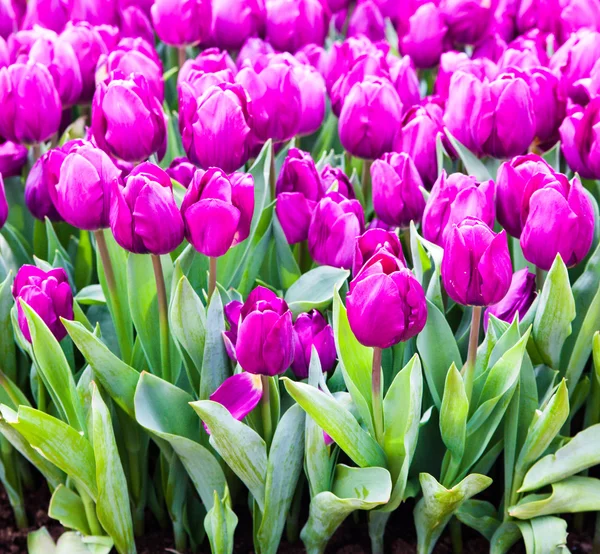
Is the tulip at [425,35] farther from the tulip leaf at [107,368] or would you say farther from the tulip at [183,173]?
the tulip leaf at [107,368]

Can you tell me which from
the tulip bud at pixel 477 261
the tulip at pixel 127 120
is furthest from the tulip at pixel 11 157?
the tulip bud at pixel 477 261

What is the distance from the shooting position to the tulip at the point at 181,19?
1.60 m

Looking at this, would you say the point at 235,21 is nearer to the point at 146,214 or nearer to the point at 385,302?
the point at 146,214

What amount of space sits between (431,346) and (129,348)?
43cm

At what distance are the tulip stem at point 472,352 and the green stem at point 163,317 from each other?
382 millimetres

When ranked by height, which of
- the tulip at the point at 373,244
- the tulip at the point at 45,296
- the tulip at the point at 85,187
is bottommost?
the tulip at the point at 45,296

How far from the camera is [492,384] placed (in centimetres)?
101

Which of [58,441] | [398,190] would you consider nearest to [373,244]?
[398,190]

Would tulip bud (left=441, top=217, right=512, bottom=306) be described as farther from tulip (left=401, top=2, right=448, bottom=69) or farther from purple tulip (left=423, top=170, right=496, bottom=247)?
tulip (left=401, top=2, right=448, bottom=69)

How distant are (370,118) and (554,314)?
0.43 meters

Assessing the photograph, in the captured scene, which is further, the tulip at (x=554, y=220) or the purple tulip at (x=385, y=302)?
the tulip at (x=554, y=220)

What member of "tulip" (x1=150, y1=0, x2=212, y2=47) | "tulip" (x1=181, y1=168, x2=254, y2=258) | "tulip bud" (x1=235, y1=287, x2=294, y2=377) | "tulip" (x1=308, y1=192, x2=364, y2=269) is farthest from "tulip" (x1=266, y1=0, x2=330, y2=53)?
"tulip bud" (x1=235, y1=287, x2=294, y2=377)

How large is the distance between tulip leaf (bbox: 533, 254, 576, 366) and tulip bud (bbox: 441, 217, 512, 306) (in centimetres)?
13

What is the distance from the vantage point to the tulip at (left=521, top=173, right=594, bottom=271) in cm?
97
